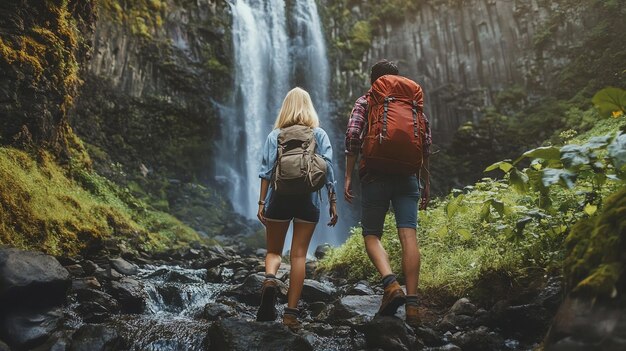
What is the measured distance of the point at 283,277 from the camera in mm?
7113

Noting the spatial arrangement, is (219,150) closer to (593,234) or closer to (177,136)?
(177,136)

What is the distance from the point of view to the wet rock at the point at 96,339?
10.7 feet

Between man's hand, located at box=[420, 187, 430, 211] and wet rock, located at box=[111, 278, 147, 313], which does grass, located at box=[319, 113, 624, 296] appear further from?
wet rock, located at box=[111, 278, 147, 313]

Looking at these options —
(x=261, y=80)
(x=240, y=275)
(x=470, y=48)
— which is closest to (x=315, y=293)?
(x=240, y=275)

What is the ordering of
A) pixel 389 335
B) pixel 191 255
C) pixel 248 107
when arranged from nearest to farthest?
pixel 389 335, pixel 191 255, pixel 248 107

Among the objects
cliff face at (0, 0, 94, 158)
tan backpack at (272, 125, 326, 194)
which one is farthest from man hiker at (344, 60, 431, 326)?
cliff face at (0, 0, 94, 158)

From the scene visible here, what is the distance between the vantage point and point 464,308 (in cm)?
396

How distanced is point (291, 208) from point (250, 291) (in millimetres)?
2324

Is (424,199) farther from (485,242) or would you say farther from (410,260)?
(485,242)

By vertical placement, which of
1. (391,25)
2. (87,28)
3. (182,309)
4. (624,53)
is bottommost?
(182,309)

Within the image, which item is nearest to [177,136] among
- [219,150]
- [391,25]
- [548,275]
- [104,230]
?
[219,150]

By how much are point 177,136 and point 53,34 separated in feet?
39.1

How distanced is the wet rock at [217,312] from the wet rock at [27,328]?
1423mm

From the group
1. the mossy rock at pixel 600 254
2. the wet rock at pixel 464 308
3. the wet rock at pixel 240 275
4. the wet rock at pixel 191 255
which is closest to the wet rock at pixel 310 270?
the wet rock at pixel 240 275
